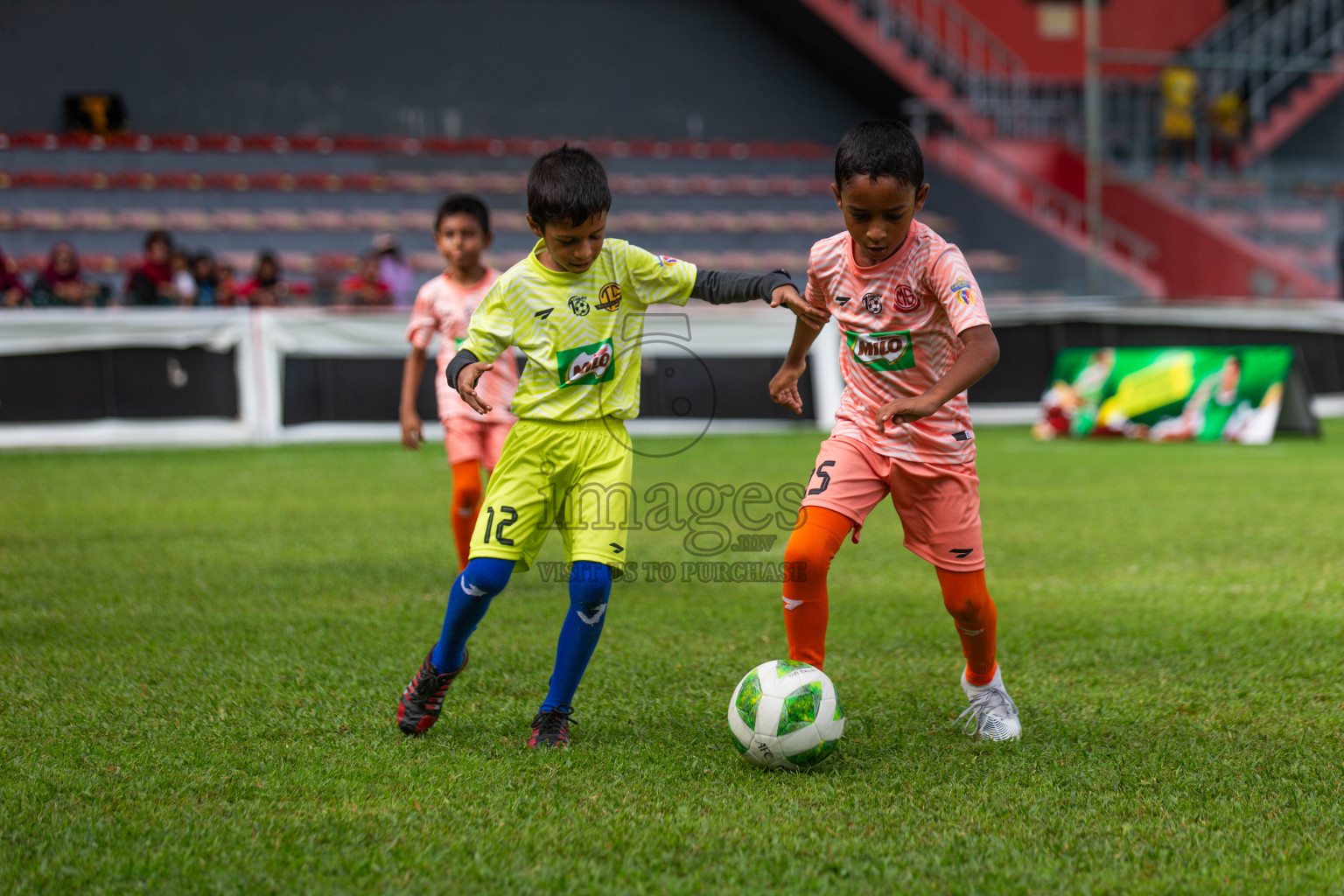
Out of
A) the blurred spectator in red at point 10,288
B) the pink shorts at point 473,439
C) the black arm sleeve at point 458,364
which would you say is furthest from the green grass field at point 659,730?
the blurred spectator in red at point 10,288

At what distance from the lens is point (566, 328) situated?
3.56 m

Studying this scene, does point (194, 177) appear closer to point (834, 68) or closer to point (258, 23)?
point (258, 23)

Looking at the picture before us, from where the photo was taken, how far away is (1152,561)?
6.39m

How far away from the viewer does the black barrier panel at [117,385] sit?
12.3 m

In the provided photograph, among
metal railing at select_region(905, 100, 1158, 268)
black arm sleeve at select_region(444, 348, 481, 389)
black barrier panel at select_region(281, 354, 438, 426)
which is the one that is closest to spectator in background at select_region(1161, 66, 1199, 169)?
metal railing at select_region(905, 100, 1158, 268)

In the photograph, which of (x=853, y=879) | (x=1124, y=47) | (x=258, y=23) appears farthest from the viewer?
(x=1124, y=47)

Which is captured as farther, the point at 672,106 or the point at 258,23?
the point at 672,106

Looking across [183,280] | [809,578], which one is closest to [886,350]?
[809,578]

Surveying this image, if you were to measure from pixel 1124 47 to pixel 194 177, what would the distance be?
1876 cm

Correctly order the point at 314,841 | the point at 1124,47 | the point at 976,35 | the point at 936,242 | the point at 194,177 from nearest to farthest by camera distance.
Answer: the point at 314,841 < the point at 936,242 < the point at 194,177 < the point at 976,35 < the point at 1124,47

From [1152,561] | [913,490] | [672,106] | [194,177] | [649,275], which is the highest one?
[672,106]

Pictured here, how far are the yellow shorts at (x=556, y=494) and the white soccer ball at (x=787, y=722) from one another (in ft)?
1.82

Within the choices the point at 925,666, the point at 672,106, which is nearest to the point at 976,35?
the point at 672,106

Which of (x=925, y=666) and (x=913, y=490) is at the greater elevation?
(x=913, y=490)
